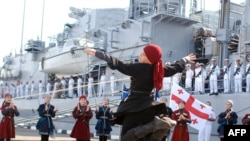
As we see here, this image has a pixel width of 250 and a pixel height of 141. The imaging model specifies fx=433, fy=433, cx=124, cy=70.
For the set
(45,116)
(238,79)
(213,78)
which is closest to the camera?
(45,116)

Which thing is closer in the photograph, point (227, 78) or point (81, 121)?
point (81, 121)

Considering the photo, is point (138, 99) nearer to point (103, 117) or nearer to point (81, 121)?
point (81, 121)

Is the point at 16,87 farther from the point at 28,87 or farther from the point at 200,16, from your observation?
the point at 200,16

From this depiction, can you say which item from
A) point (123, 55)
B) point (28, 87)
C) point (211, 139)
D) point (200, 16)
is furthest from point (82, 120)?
point (28, 87)

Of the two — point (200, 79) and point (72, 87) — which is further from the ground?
point (200, 79)

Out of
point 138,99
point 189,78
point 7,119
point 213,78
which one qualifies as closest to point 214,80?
point 213,78

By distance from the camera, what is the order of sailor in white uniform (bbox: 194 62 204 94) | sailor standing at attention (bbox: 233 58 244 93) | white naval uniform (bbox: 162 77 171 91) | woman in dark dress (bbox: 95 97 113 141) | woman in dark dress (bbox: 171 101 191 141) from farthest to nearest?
white naval uniform (bbox: 162 77 171 91), sailor in white uniform (bbox: 194 62 204 94), sailor standing at attention (bbox: 233 58 244 93), woman in dark dress (bbox: 95 97 113 141), woman in dark dress (bbox: 171 101 191 141)

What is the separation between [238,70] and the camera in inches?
542

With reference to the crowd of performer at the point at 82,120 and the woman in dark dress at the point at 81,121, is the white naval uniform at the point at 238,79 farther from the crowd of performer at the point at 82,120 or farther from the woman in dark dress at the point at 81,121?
the woman in dark dress at the point at 81,121

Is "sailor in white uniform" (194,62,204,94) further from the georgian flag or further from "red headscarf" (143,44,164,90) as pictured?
"red headscarf" (143,44,164,90)

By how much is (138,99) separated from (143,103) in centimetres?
7

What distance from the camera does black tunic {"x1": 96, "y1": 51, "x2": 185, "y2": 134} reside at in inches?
180

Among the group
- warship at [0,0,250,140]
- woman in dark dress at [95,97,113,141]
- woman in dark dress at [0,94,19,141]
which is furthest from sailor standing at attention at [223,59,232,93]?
woman in dark dress at [0,94,19,141]

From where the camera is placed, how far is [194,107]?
995 cm
